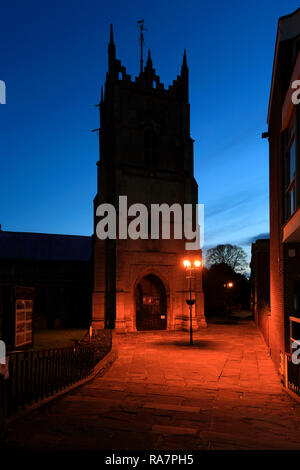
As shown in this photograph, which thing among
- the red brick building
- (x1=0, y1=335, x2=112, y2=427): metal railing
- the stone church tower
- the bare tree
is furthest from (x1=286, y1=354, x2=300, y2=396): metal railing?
the bare tree

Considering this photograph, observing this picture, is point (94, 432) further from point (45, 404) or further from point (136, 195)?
point (136, 195)

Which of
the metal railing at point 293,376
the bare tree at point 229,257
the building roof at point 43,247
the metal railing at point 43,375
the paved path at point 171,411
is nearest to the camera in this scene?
the paved path at point 171,411

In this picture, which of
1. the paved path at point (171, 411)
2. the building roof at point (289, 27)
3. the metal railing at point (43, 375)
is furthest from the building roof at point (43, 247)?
the building roof at point (289, 27)

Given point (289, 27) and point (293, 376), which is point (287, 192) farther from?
point (293, 376)

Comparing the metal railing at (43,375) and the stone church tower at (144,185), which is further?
the stone church tower at (144,185)

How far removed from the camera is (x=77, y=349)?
1196 cm

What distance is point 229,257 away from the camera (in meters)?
65.1

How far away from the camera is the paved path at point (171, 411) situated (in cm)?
599

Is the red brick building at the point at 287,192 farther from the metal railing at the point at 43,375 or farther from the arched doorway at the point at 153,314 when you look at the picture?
the arched doorway at the point at 153,314

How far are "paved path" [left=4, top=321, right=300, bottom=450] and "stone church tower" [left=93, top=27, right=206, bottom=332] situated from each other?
36.3ft

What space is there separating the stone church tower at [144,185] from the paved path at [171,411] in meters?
11.1

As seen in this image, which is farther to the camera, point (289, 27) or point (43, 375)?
point (289, 27)

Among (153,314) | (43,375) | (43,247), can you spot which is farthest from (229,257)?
(43,375)

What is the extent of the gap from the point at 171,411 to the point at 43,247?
3296cm
